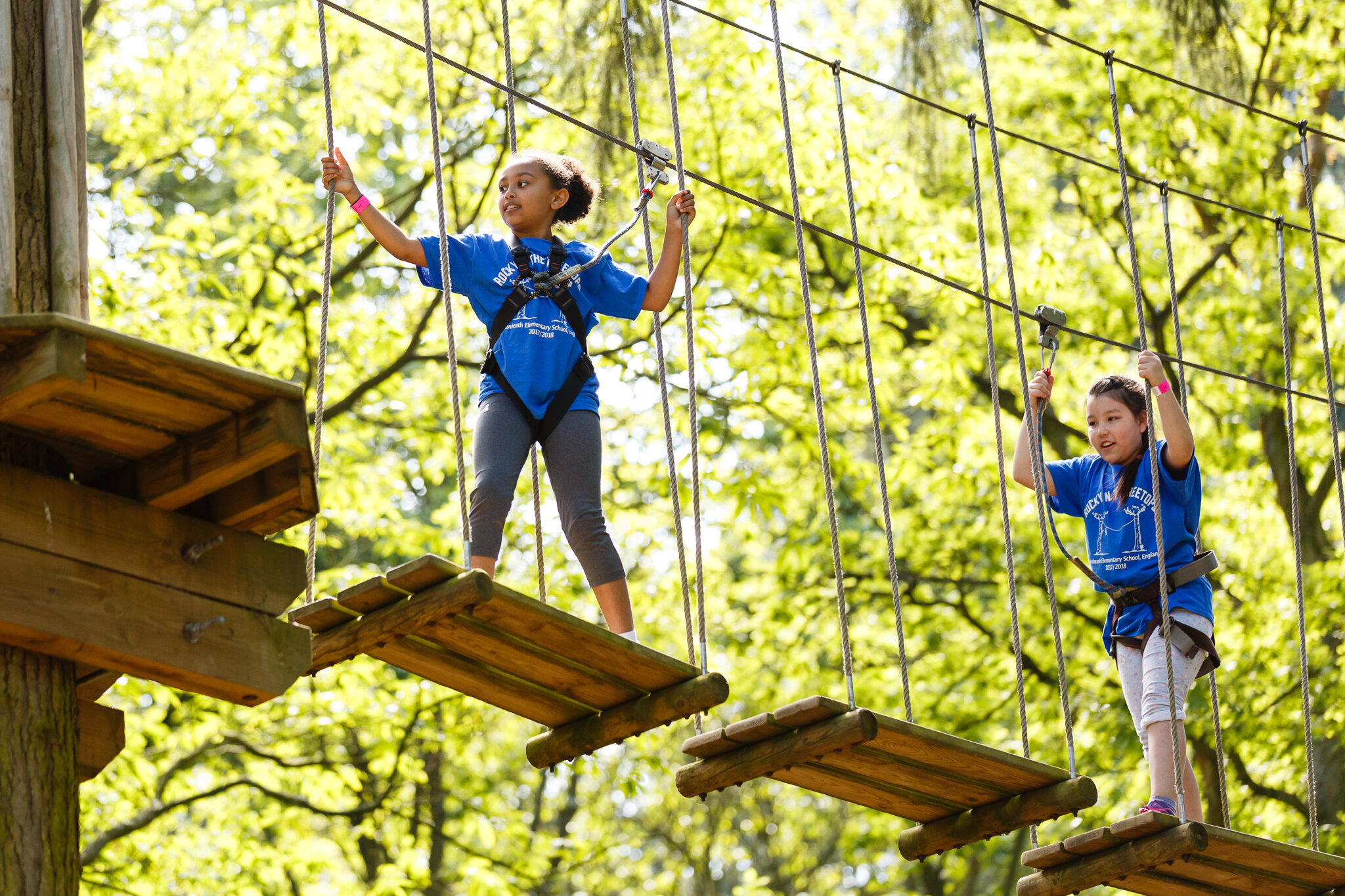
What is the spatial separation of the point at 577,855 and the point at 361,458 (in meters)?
2.35

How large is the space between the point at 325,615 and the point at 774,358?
581 cm

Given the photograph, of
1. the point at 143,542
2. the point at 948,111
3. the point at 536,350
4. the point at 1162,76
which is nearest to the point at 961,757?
the point at 536,350

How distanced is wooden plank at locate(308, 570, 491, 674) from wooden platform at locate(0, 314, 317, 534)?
37 cm

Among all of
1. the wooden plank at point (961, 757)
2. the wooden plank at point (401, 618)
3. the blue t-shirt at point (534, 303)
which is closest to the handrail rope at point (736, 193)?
the blue t-shirt at point (534, 303)

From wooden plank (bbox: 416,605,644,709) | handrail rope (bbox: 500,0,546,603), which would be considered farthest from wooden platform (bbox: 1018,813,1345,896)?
handrail rope (bbox: 500,0,546,603)

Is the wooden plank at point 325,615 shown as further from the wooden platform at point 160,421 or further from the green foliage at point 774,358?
the green foliage at point 774,358

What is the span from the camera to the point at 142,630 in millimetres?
2627

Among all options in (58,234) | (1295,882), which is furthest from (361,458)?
(58,234)

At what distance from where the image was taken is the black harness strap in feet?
12.6

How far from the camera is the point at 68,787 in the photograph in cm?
262

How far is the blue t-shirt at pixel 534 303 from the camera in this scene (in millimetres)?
3822

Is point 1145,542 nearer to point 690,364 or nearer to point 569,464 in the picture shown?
point 690,364

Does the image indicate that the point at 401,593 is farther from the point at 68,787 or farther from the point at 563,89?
the point at 563,89

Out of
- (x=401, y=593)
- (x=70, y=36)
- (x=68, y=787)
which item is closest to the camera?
(x=68, y=787)
